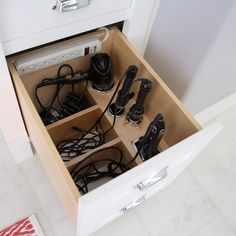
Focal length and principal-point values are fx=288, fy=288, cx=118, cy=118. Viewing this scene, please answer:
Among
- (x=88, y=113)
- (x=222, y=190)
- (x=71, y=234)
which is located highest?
(x=88, y=113)

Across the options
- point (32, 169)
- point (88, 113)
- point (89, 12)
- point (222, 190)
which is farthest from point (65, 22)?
point (222, 190)

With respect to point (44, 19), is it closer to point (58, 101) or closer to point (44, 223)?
point (58, 101)

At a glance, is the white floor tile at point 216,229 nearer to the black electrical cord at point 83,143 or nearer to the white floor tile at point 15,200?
the black electrical cord at point 83,143

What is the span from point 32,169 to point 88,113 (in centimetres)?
38

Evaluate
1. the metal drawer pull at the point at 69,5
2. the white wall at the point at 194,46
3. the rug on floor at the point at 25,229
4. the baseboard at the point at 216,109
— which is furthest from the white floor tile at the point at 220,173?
the metal drawer pull at the point at 69,5

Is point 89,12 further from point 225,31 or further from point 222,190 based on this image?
point 222,190

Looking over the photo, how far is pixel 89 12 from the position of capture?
0.70 m

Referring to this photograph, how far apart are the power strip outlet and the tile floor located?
487mm

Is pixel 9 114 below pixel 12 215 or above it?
above

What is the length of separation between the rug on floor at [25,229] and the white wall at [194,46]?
667 millimetres

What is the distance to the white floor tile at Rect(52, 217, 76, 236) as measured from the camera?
3.26 feet

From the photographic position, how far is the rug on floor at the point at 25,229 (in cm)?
97

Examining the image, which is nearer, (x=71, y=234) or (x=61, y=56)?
(x=61, y=56)

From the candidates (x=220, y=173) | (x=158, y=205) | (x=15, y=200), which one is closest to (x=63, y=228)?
(x=15, y=200)
